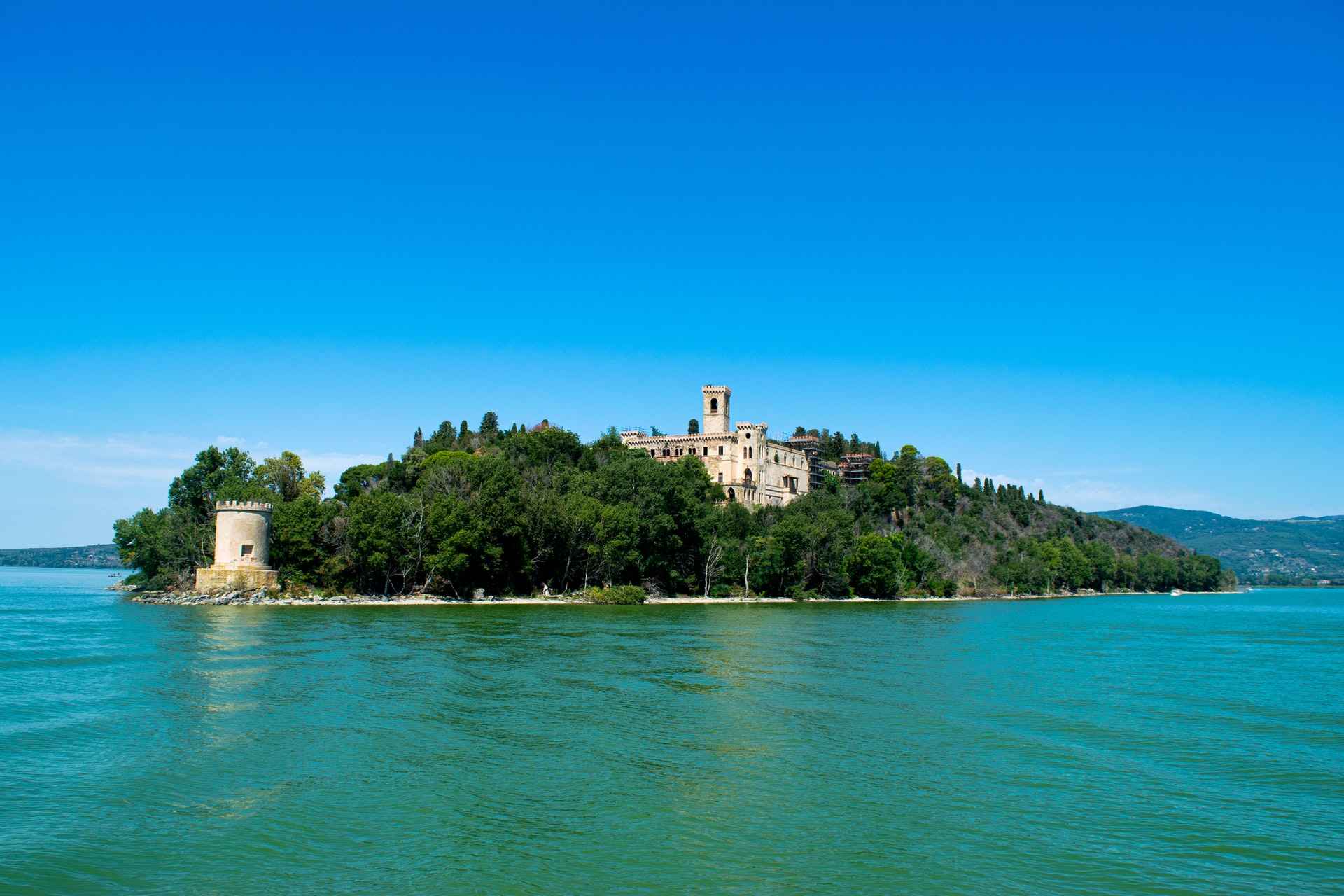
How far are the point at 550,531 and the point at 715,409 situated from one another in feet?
155

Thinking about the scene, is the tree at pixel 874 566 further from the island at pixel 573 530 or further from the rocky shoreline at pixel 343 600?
the rocky shoreline at pixel 343 600

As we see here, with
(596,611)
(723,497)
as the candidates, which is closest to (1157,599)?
(723,497)

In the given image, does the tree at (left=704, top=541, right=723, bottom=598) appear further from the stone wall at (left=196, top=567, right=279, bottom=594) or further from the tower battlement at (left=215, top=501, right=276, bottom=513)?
the tower battlement at (left=215, top=501, right=276, bottom=513)

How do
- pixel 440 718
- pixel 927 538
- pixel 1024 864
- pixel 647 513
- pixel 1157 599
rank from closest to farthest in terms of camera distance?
pixel 1024 864 < pixel 440 718 < pixel 647 513 < pixel 927 538 < pixel 1157 599

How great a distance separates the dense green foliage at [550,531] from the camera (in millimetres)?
60750

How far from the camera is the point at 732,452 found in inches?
4154

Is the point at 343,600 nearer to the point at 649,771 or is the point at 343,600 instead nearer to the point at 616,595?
the point at 616,595

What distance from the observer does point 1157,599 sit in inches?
4638

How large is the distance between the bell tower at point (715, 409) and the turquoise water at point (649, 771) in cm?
7339

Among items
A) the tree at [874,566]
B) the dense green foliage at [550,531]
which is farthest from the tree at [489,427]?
the tree at [874,566]

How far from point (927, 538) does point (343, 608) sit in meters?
67.3

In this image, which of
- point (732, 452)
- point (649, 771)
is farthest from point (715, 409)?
point (649, 771)

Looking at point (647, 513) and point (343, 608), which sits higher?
point (647, 513)

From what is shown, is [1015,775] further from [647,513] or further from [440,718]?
[647,513]
